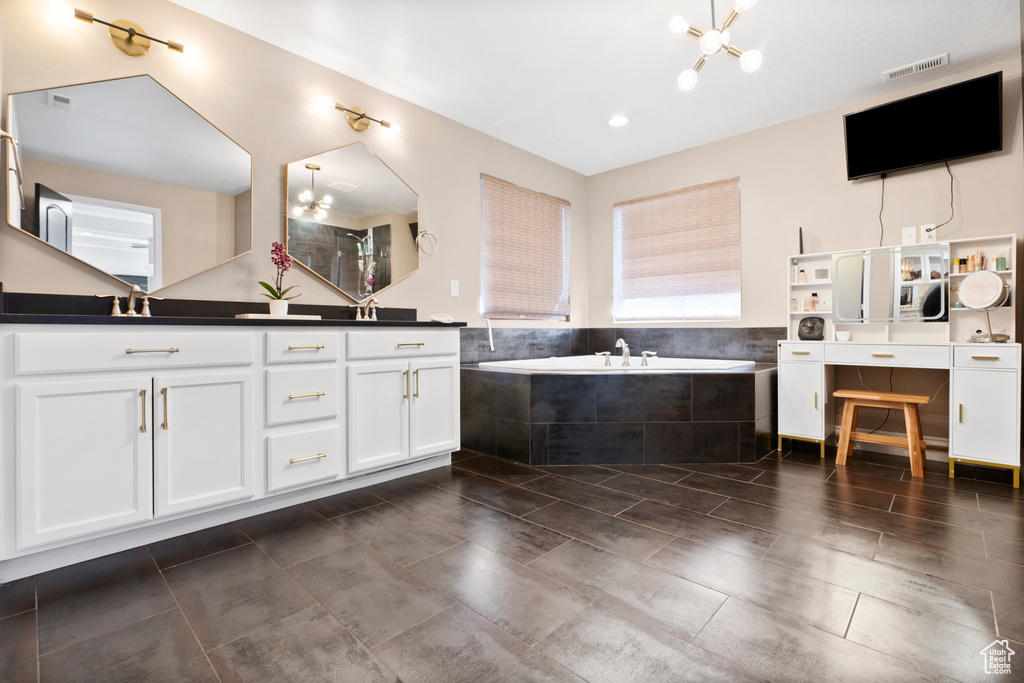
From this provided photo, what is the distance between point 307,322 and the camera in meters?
2.17

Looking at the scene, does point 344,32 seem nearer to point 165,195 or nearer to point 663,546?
point 165,195

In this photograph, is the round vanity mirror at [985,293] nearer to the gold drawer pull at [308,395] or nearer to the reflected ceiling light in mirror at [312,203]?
the gold drawer pull at [308,395]

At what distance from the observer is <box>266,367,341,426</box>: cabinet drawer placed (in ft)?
6.82

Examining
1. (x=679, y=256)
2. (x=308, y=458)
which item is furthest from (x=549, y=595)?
(x=679, y=256)

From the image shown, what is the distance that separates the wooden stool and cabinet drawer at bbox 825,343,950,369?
0.19 metres

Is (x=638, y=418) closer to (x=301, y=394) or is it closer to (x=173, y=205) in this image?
(x=301, y=394)

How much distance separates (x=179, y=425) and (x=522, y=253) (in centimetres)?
291

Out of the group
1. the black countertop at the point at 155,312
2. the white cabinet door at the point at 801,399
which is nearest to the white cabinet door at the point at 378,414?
the black countertop at the point at 155,312

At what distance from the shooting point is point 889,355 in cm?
290

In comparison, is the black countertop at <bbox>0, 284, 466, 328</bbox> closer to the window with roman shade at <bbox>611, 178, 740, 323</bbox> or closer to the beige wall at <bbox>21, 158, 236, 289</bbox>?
the beige wall at <bbox>21, 158, 236, 289</bbox>

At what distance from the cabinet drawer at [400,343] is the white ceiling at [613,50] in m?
1.57

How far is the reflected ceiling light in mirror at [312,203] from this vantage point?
8.98 ft

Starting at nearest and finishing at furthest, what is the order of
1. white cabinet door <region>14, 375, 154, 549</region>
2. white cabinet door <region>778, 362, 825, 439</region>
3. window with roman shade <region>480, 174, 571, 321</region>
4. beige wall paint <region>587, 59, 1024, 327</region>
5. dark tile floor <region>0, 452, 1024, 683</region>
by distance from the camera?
dark tile floor <region>0, 452, 1024, 683</region> → white cabinet door <region>14, 375, 154, 549</region> → beige wall paint <region>587, 59, 1024, 327</region> → white cabinet door <region>778, 362, 825, 439</region> → window with roman shade <region>480, 174, 571, 321</region>

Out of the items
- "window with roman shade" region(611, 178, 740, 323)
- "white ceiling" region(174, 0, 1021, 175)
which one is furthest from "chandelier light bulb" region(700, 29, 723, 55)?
"window with roman shade" region(611, 178, 740, 323)
